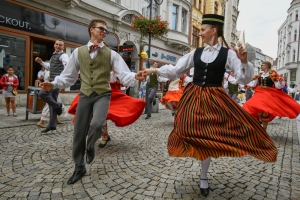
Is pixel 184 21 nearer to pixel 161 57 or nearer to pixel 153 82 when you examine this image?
pixel 161 57

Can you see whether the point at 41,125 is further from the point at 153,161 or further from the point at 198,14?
the point at 198,14

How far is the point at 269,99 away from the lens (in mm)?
5812

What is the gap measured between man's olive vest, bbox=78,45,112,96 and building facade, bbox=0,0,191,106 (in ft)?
25.8

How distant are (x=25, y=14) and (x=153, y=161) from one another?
9.00m

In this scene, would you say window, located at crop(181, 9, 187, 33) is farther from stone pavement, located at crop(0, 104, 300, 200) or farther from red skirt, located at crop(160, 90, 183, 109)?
stone pavement, located at crop(0, 104, 300, 200)

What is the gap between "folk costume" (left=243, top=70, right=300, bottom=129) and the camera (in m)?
5.64

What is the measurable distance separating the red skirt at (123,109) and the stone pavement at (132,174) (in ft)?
1.89

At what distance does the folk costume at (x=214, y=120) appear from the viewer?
8.12 feet

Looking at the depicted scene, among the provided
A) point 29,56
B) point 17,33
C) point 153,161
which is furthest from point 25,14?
point 153,161

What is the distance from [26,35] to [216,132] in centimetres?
985

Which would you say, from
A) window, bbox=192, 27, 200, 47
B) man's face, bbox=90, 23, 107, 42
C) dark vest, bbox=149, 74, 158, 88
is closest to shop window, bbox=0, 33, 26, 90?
dark vest, bbox=149, 74, 158, 88

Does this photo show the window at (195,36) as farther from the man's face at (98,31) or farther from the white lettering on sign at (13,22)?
the man's face at (98,31)

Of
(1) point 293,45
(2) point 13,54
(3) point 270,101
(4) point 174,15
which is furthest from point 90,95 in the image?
(1) point 293,45

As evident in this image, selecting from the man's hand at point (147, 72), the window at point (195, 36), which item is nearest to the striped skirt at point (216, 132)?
the man's hand at point (147, 72)
